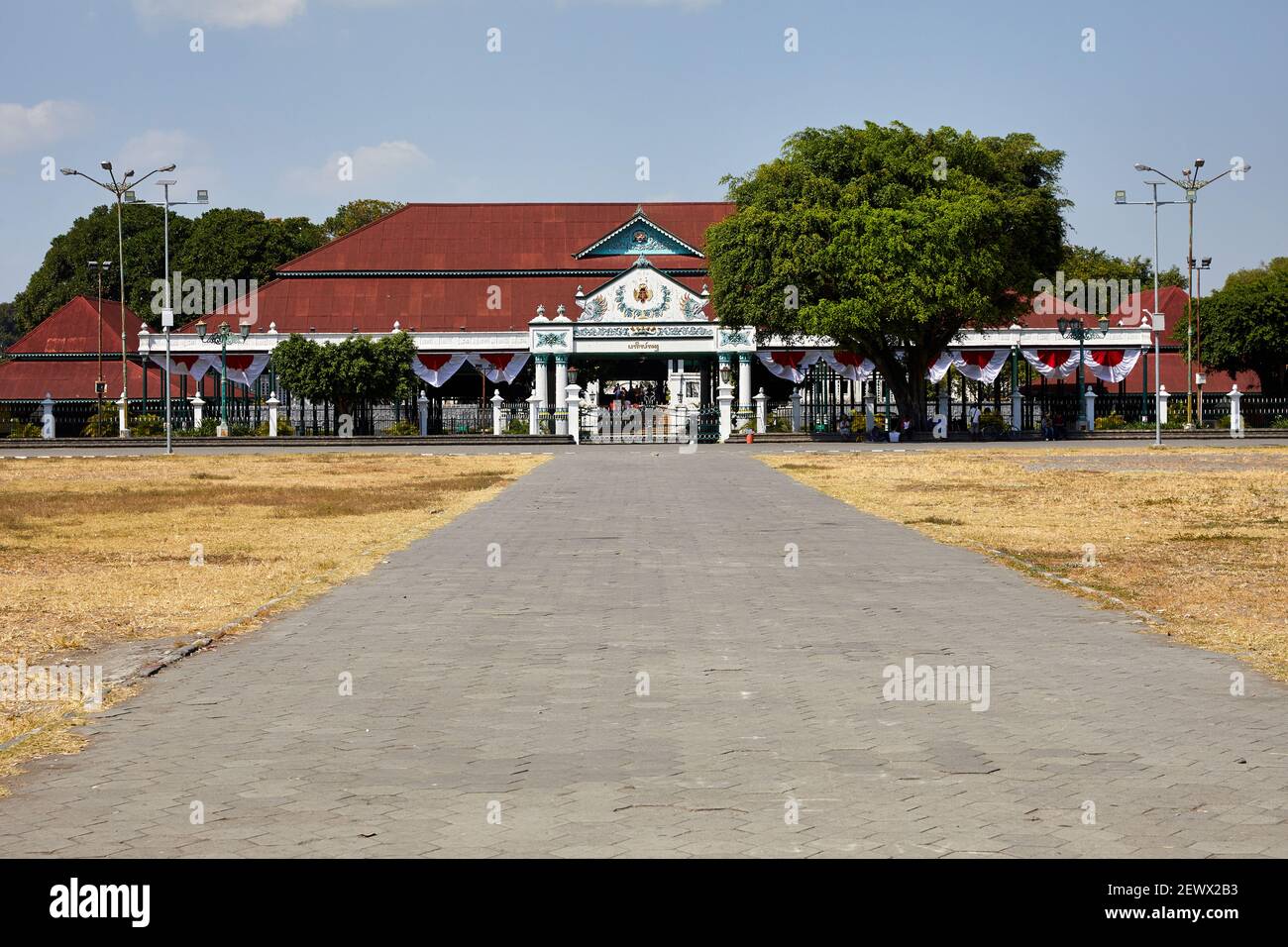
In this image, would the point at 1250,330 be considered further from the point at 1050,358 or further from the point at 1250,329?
the point at 1050,358

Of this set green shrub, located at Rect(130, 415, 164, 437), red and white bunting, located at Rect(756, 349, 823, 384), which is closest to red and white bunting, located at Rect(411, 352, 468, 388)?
green shrub, located at Rect(130, 415, 164, 437)

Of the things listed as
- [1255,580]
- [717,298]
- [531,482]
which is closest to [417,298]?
[717,298]

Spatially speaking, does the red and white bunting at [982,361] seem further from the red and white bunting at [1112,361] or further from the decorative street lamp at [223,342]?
the decorative street lamp at [223,342]

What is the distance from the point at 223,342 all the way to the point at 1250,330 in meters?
46.7

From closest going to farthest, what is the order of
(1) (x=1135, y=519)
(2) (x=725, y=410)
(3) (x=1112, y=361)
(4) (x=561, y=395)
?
(1) (x=1135, y=519), (2) (x=725, y=410), (4) (x=561, y=395), (3) (x=1112, y=361)

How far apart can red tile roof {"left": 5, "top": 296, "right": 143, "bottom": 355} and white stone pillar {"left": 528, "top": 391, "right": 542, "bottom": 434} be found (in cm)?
3123

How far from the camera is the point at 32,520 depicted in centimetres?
2062

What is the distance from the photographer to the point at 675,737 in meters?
7.24

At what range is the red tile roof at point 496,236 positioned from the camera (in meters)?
65.4

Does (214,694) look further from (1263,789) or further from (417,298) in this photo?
(417,298)

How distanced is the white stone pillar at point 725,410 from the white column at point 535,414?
7134 mm

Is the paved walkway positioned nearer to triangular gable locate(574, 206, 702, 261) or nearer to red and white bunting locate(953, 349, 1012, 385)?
red and white bunting locate(953, 349, 1012, 385)

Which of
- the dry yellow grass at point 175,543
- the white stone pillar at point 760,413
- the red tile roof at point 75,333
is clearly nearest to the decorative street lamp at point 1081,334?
the white stone pillar at point 760,413

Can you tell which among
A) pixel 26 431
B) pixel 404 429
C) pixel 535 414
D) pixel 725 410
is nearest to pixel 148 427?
pixel 26 431
